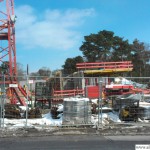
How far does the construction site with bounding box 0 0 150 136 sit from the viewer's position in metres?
13.6

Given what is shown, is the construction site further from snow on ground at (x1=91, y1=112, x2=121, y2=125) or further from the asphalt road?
the asphalt road

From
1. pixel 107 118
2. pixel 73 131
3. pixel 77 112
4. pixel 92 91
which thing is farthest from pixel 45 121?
pixel 92 91

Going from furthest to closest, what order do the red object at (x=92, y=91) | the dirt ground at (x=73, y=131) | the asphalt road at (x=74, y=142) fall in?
1. the red object at (x=92, y=91)
2. the dirt ground at (x=73, y=131)
3. the asphalt road at (x=74, y=142)

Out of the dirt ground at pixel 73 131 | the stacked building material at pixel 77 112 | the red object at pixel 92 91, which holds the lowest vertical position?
the dirt ground at pixel 73 131

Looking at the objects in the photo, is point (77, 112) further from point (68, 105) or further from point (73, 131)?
point (73, 131)

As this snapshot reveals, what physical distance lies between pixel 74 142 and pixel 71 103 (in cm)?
318

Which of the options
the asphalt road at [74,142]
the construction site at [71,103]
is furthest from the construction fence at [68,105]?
the asphalt road at [74,142]

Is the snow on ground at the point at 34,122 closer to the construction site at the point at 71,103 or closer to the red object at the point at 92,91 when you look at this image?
the construction site at the point at 71,103

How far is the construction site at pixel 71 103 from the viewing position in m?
13.6

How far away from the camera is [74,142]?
1072 cm

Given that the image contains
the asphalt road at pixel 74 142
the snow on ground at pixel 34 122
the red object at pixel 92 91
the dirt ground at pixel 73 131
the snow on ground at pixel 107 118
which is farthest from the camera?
the red object at pixel 92 91

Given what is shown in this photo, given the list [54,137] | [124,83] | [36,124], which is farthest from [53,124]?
[124,83]

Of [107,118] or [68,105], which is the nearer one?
[68,105]

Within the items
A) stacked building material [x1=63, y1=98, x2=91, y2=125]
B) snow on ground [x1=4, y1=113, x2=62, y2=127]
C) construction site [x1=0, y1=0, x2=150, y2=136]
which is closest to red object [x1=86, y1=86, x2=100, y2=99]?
construction site [x1=0, y1=0, x2=150, y2=136]
